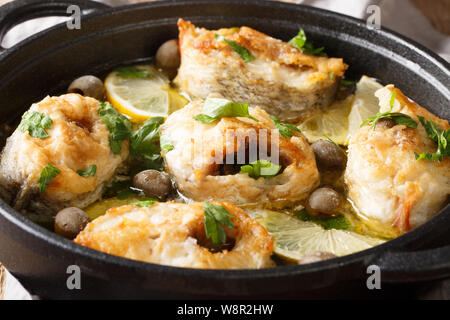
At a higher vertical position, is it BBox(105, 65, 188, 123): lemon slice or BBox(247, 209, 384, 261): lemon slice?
BBox(105, 65, 188, 123): lemon slice

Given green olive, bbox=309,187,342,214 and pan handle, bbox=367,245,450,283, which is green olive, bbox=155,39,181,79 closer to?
green olive, bbox=309,187,342,214

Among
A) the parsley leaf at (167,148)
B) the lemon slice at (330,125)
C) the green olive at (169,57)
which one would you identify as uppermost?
the green olive at (169,57)

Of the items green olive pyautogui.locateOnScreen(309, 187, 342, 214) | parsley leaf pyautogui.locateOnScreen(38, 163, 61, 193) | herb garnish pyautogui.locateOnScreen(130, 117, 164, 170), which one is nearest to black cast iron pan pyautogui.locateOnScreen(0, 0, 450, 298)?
parsley leaf pyautogui.locateOnScreen(38, 163, 61, 193)

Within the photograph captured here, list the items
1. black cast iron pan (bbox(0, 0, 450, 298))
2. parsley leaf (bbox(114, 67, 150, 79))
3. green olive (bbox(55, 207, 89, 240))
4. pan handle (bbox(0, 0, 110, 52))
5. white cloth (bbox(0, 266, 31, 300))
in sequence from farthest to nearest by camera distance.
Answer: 1. parsley leaf (bbox(114, 67, 150, 79))
2. pan handle (bbox(0, 0, 110, 52))
3. white cloth (bbox(0, 266, 31, 300))
4. green olive (bbox(55, 207, 89, 240))
5. black cast iron pan (bbox(0, 0, 450, 298))

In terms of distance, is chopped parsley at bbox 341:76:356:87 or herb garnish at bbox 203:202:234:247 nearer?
herb garnish at bbox 203:202:234:247

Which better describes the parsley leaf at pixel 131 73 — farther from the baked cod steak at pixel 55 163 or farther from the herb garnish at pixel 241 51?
the baked cod steak at pixel 55 163

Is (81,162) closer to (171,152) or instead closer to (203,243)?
(171,152)

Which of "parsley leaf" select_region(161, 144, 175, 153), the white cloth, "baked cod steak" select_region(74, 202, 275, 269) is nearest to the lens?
"baked cod steak" select_region(74, 202, 275, 269)

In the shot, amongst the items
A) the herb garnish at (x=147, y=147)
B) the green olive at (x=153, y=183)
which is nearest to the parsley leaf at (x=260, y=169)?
the green olive at (x=153, y=183)
